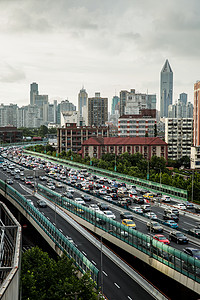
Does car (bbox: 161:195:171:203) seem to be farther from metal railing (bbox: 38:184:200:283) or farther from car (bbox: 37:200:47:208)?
car (bbox: 37:200:47:208)

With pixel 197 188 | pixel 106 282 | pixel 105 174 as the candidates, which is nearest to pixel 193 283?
pixel 106 282

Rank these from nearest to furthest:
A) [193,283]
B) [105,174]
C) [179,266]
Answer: [193,283]
[179,266]
[105,174]

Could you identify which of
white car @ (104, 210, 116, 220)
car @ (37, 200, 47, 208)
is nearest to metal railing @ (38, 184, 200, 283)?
white car @ (104, 210, 116, 220)

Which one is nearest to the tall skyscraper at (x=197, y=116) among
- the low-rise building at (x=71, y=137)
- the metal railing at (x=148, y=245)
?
the low-rise building at (x=71, y=137)

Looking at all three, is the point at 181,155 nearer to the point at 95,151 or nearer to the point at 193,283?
the point at 95,151

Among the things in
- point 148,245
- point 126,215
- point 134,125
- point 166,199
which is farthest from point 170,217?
point 134,125

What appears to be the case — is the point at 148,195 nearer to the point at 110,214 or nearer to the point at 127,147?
the point at 110,214
